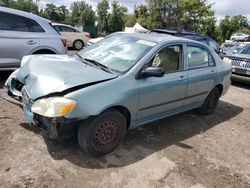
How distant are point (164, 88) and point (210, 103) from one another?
1.95 m

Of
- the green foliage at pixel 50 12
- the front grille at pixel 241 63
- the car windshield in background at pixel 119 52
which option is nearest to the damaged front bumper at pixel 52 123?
the car windshield in background at pixel 119 52

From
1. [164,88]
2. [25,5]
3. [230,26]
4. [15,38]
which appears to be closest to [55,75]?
[164,88]

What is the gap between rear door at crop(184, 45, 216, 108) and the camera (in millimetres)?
4887

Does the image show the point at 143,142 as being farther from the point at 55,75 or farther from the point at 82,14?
the point at 82,14

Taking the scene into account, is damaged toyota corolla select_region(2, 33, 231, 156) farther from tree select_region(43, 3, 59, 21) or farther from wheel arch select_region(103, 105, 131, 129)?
tree select_region(43, 3, 59, 21)

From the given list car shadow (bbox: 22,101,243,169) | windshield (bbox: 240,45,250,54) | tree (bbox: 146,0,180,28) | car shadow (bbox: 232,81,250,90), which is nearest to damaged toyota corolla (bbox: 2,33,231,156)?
car shadow (bbox: 22,101,243,169)

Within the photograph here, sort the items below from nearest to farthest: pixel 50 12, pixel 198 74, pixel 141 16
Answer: pixel 198 74 → pixel 141 16 → pixel 50 12

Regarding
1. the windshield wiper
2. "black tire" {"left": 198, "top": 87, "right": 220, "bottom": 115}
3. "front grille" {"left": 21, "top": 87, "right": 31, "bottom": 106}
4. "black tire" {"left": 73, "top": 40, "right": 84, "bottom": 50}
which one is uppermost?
the windshield wiper

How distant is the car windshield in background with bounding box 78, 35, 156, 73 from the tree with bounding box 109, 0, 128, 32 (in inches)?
1843

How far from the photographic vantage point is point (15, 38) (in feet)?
20.4

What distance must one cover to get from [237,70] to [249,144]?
15.2 feet

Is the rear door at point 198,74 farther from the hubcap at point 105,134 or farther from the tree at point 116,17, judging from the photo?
the tree at point 116,17

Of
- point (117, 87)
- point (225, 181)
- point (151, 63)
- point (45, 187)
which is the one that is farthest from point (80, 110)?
point (225, 181)

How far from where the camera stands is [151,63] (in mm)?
4105
